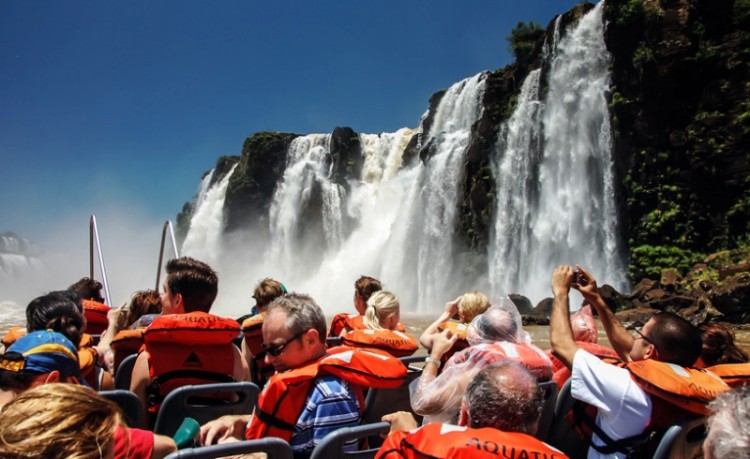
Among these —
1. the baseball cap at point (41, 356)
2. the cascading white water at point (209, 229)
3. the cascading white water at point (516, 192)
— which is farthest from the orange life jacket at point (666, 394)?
the cascading white water at point (209, 229)

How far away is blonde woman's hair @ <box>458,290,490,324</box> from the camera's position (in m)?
4.15

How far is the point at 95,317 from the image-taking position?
17.6 ft

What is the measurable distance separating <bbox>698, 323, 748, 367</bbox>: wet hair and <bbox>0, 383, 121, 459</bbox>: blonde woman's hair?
306 centimetres

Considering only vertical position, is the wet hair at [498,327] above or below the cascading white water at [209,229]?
below

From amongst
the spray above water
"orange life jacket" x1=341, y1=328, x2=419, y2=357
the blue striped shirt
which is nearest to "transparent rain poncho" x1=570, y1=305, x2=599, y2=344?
"orange life jacket" x1=341, y1=328, x2=419, y2=357

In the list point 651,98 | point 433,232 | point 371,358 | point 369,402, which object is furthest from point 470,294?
point 433,232

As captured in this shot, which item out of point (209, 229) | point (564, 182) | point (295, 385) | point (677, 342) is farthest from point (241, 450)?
point (209, 229)

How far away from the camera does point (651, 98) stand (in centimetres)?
2242

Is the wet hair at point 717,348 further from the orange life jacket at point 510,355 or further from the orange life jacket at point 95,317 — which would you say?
the orange life jacket at point 95,317

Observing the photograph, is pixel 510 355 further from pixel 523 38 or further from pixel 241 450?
pixel 523 38

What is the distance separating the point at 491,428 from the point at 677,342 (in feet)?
4.49

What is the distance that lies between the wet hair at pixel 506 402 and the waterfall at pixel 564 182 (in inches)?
904

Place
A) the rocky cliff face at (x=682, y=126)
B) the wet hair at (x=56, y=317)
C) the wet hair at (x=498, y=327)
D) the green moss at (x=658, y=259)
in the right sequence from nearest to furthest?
the wet hair at (x=498, y=327) → the wet hair at (x=56, y=317) → the rocky cliff face at (x=682, y=126) → the green moss at (x=658, y=259)

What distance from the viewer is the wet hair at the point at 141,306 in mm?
4637
